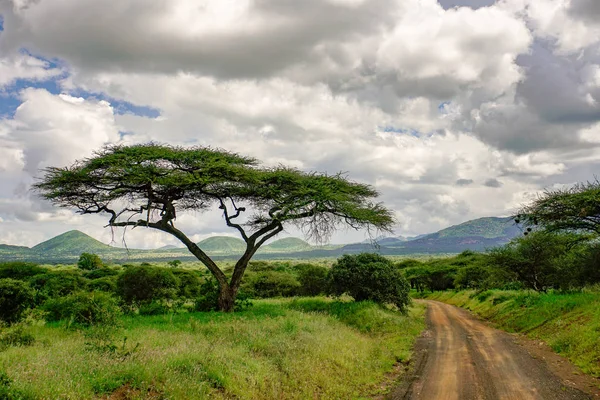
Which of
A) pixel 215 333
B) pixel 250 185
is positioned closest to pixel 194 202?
pixel 250 185

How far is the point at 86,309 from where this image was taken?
1488 cm

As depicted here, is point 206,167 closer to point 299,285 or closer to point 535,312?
point 535,312

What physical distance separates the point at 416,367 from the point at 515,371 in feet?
10.4

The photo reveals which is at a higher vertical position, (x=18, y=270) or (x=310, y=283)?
(x=18, y=270)

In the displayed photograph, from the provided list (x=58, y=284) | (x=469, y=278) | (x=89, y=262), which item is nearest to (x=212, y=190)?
(x=58, y=284)

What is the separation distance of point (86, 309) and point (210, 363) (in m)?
7.94

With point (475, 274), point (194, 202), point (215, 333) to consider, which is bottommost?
point (475, 274)

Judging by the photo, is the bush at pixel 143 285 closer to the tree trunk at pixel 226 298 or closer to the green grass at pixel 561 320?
the tree trunk at pixel 226 298

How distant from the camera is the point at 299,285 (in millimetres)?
49000

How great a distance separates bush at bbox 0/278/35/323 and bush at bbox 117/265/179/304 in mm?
10120

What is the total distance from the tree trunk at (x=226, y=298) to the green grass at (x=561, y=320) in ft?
53.3

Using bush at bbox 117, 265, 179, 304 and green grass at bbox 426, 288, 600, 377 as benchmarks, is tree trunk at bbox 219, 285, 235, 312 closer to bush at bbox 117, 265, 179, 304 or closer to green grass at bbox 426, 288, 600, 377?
bush at bbox 117, 265, 179, 304

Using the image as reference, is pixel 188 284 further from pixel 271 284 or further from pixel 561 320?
pixel 561 320

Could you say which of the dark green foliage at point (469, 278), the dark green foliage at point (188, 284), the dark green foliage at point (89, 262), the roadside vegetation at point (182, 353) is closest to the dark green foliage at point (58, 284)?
the roadside vegetation at point (182, 353)
